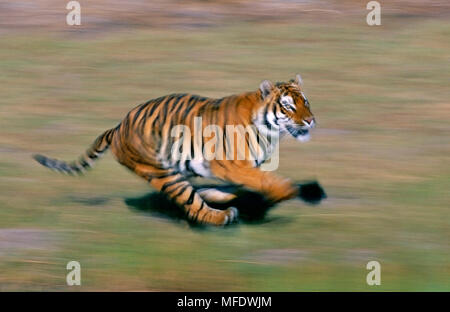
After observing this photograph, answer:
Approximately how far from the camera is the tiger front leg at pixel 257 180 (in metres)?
6.50

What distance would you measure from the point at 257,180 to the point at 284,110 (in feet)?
1.67

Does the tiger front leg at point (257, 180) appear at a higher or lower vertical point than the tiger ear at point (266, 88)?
lower

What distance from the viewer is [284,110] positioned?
21.9 ft

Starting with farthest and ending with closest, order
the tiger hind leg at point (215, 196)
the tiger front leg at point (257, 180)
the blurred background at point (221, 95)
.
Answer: the tiger hind leg at point (215, 196)
the tiger front leg at point (257, 180)
the blurred background at point (221, 95)

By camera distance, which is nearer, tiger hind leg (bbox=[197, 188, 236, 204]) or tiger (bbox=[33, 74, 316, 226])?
tiger (bbox=[33, 74, 316, 226])

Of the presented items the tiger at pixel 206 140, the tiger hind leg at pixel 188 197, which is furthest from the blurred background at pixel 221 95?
the tiger at pixel 206 140

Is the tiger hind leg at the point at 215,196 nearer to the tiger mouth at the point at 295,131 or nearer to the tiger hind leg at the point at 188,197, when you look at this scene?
the tiger hind leg at the point at 188,197

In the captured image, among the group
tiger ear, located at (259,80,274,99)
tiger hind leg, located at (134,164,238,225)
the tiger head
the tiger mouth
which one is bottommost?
tiger hind leg, located at (134,164,238,225)

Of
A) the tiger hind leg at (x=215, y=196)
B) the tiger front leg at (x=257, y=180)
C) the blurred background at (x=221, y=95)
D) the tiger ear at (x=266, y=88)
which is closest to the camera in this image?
the blurred background at (x=221, y=95)

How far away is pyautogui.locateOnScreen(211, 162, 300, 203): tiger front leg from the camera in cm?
650

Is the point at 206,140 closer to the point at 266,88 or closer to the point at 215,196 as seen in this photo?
the point at 266,88

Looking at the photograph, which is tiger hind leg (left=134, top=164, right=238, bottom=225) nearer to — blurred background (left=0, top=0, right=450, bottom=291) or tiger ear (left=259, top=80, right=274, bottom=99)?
blurred background (left=0, top=0, right=450, bottom=291)

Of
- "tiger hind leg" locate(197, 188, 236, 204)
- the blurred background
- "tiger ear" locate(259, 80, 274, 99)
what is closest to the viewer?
the blurred background

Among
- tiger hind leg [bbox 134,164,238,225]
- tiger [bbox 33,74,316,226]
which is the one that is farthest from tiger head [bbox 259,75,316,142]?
tiger hind leg [bbox 134,164,238,225]
